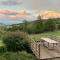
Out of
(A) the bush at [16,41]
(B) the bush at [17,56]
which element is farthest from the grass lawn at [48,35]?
(B) the bush at [17,56]

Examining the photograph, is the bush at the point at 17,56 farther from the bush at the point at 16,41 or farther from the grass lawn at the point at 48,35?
the grass lawn at the point at 48,35

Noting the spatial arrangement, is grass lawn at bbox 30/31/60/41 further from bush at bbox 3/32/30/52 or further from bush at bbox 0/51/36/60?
bush at bbox 0/51/36/60

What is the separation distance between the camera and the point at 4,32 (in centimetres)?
555

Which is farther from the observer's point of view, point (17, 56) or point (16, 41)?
point (16, 41)

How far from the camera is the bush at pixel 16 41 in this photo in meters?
5.54

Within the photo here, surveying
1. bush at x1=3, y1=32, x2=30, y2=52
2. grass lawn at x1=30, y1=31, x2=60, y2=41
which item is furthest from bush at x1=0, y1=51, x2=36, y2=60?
grass lawn at x1=30, y1=31, x2=60, y2=41

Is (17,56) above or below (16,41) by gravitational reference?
below

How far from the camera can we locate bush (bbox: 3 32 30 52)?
554 centimetres

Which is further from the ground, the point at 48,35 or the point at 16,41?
the point at 48,35

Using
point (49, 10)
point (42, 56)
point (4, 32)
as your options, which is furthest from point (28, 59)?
point (49, 10)

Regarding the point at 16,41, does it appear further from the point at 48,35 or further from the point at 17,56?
the point at 48,35

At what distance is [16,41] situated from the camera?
18.5 feet

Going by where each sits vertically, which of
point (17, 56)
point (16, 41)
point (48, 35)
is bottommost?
point (17, 56)

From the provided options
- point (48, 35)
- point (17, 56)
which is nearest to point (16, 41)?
point (17, 56)
